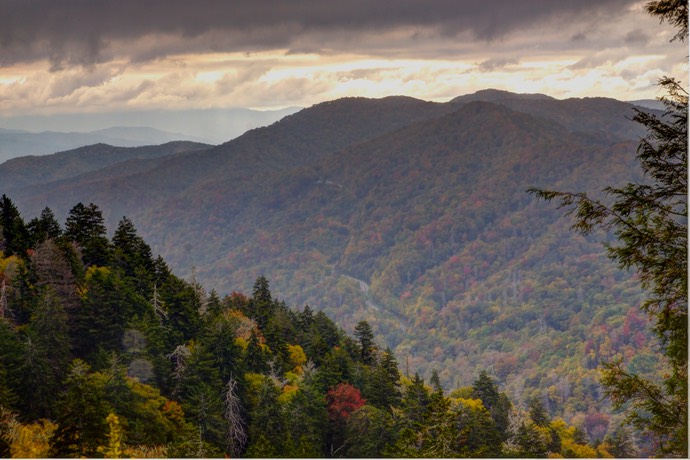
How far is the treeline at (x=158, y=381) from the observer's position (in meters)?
18.5

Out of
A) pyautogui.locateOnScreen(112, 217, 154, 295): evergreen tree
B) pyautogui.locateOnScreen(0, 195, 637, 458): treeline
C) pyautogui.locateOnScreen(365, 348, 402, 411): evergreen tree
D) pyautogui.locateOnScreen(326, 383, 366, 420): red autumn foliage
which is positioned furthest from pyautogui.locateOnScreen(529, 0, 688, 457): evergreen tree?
pyautogui.locateOnScreen(112, 217, 154, 295): evergreen tree

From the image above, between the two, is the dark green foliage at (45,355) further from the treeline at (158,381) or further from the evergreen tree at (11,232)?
the evergreen tree at (11,232)

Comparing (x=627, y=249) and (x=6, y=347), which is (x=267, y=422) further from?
(x=627, y=249)

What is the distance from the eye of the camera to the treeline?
18.5 metres

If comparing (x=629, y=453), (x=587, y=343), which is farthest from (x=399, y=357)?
(x=629, y=453)

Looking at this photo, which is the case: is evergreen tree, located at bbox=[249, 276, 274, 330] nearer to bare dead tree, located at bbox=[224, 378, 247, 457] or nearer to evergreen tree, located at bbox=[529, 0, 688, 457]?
bare dead tree, located at bbox=[224, 378, 247, 457]

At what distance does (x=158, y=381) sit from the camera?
96.0ft

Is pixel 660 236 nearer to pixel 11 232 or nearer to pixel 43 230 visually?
pixel 11 232

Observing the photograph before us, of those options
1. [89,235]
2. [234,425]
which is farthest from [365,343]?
[234,425]

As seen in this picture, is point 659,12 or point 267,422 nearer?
point 659,12

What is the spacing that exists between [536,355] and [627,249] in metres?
163

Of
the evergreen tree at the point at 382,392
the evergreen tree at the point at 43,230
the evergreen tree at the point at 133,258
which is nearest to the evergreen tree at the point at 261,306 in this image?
the evergreen tree at the point at 133,258

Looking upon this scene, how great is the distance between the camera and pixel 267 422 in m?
27.1

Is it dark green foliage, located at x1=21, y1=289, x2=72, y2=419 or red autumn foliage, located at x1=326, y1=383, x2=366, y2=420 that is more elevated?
dark green foliage, located at x1=21, y1=289, x2=72, y2=419
